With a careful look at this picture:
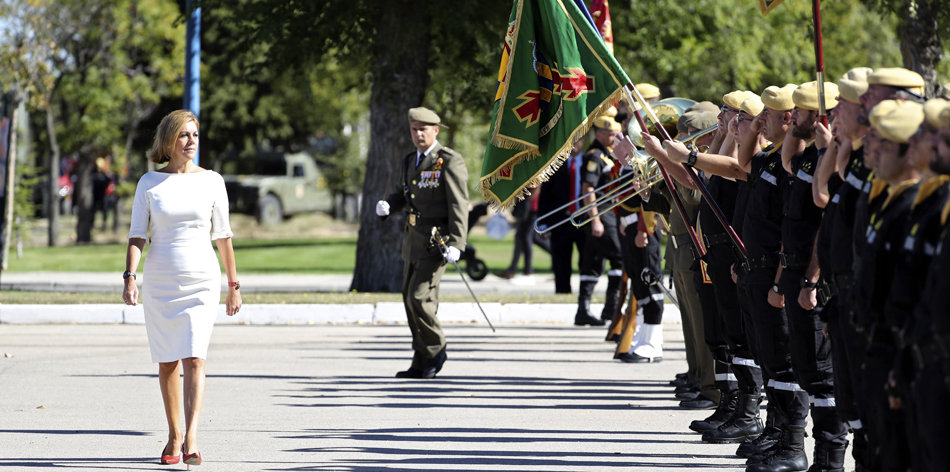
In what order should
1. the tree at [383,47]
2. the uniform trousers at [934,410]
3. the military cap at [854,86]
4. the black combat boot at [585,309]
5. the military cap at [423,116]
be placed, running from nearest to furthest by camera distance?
the uniform trousers at [934,410] → the military cap at [854,86] → the military cap at [423,116] → the black combat boot at [585,309] → the tree at [383,47]

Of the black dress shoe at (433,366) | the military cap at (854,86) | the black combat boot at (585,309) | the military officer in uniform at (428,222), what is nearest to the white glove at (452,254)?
the military officer in uniform at (428,222)

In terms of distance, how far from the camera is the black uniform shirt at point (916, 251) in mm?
3506

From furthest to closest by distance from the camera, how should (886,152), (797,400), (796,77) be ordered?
(796,77)
(797,400)
(886,152)

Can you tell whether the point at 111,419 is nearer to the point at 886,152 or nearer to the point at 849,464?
the point at 849,464

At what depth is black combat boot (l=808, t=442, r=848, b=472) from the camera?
519cm

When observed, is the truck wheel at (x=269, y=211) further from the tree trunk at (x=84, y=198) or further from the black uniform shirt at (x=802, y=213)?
the black uniform shirt at (x=802, y=213)

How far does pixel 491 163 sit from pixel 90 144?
77.1 feet

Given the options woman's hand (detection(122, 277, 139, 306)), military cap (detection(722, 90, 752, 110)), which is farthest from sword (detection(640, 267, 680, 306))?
woman's hand (detection(122, 277, 139, 306))

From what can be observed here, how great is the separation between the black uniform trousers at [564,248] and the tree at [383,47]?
2177 mm

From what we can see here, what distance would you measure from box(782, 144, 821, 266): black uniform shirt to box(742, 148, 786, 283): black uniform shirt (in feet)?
0.65

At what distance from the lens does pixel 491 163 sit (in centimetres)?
719

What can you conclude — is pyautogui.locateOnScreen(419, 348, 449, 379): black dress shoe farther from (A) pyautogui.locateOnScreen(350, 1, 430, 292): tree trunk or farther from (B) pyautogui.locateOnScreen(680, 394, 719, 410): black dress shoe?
(A) pyautogui.locateOnScreen(350, 1, 430, 292): tree trunk

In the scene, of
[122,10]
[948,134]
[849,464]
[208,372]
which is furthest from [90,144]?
[948,134]

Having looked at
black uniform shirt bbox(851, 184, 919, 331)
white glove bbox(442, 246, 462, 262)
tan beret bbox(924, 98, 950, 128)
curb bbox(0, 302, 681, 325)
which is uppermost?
tan beret bbox(924, 98, 950, 128)
